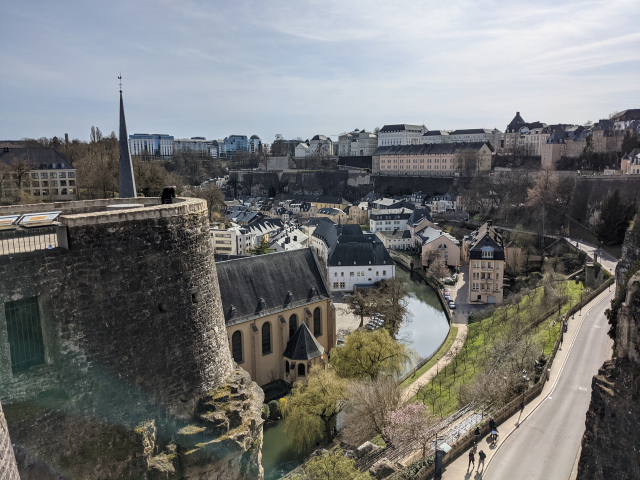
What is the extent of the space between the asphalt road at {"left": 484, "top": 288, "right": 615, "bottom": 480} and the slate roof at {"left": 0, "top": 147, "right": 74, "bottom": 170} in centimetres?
5042

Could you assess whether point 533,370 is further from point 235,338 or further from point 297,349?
point 235,338

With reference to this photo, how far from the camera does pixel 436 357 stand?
105 feet

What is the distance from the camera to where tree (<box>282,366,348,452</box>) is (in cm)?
2048

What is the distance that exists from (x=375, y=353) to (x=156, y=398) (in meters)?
16.6

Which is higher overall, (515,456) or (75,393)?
(75,393)

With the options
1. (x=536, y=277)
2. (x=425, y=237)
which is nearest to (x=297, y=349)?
(x=536, y=277)

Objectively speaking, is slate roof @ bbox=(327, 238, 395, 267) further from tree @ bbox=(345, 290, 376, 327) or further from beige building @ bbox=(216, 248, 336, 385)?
beige building @ bbox=(216, 248, 336, 385)

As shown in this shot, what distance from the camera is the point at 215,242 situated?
54656mm

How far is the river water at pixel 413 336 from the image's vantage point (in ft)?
67.5

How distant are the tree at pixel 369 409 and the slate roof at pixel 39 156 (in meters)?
44.7

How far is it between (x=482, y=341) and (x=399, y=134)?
104346mm

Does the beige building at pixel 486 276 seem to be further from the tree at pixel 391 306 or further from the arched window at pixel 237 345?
the arched window at pixel 237 345

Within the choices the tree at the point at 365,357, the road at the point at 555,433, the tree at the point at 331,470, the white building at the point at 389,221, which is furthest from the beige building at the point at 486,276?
the tree at the point at 331,470

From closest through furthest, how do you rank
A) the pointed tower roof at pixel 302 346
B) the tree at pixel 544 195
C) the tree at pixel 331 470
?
the tree at pixel 331 470
the pointed tower roof at pixel 302 346
the tree at pixel 544 195
